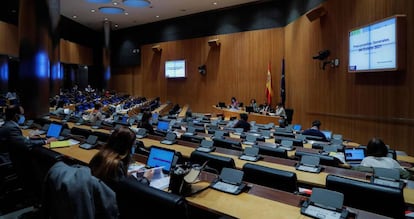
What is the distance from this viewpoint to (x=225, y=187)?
2221 millimetres

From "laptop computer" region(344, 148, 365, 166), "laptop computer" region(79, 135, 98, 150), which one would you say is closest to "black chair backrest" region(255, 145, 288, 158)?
"laptop computer" region(344, 148, 365, 166)

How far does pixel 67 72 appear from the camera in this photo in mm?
21797

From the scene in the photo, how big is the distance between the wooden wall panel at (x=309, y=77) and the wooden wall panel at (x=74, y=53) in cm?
344

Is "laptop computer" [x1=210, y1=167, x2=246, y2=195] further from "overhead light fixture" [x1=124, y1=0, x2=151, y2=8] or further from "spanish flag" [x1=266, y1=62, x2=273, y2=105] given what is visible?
"overhead light fixture" [x1=124, y1=0, x2=151, y2=8]

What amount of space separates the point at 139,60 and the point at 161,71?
258cm

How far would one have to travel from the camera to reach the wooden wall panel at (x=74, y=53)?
1705 centimetres

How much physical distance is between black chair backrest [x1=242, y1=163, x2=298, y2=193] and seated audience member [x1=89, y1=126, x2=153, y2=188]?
2.99ft

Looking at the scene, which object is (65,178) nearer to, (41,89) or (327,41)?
(41,89)

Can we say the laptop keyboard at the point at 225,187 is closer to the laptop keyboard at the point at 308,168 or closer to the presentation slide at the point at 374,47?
the laptop keyboard at the point at 308,168

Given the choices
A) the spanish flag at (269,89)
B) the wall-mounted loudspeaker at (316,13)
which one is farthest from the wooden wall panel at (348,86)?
the spanish flag at (269,89)

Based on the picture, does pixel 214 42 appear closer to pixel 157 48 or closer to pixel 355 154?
pixel 157 48

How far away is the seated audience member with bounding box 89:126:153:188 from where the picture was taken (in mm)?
2117

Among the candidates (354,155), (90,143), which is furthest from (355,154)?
(90,143)

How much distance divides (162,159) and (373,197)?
1.80m
